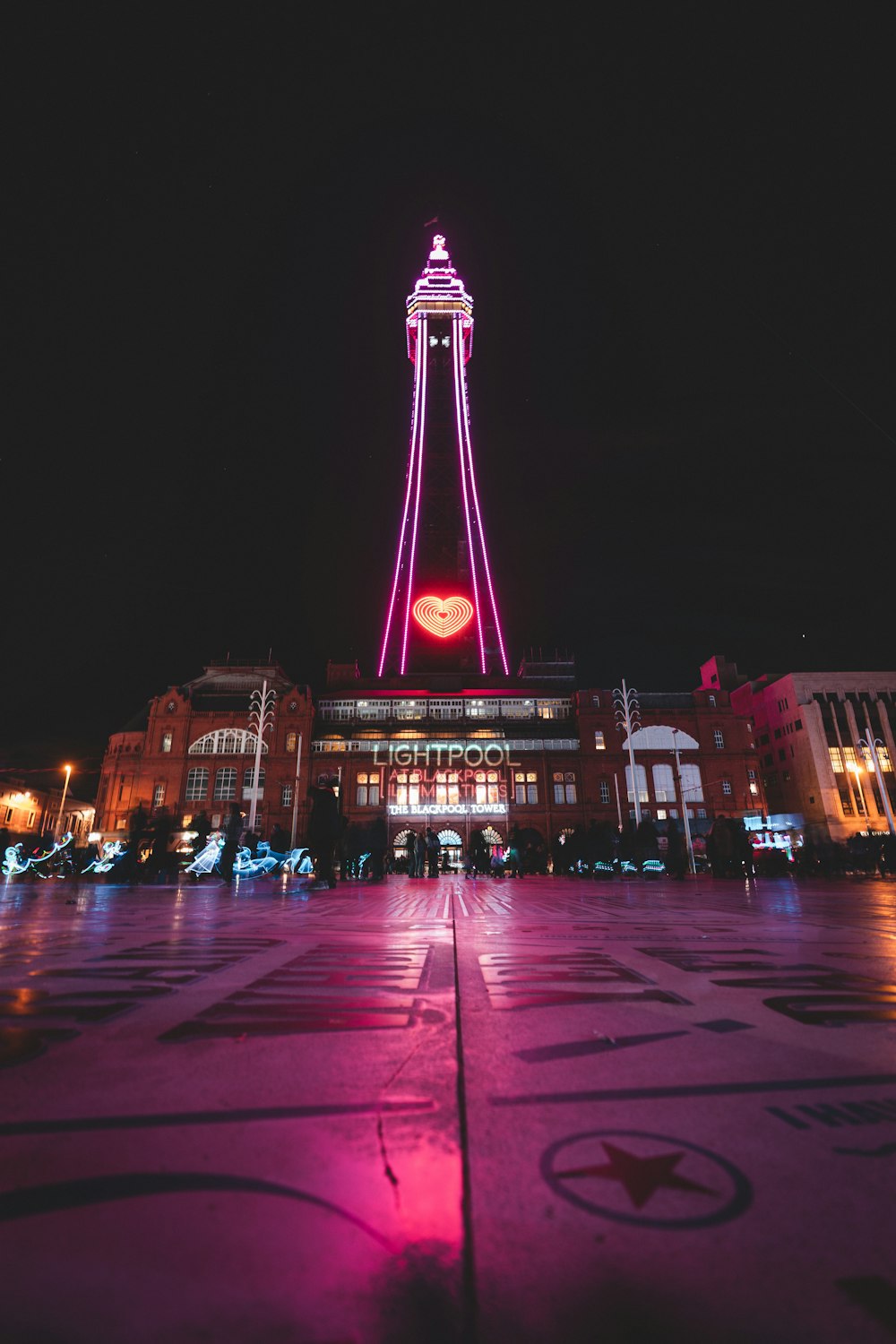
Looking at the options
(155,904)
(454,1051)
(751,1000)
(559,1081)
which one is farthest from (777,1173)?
(155,904)

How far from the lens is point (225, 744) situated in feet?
160

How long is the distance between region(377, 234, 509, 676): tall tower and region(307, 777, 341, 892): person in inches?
1698

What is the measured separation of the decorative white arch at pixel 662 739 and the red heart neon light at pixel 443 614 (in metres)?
19.3

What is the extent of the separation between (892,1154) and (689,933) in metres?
3.75

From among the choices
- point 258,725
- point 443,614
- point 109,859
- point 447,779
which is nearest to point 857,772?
point 447,779

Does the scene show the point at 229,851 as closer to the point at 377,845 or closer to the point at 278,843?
the point at 278,843

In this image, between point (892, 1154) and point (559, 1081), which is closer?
point (892, 1154)

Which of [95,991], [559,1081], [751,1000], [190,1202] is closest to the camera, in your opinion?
[190,1202]

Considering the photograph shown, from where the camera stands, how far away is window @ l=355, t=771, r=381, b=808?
4641 centimetres

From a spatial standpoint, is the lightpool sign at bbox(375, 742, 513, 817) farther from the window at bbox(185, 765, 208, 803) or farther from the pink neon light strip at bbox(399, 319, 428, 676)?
the window at bbox(185, 765, 208, 803)

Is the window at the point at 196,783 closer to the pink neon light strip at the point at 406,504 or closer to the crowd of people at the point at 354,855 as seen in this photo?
the pink neon light strip at the point at 406,504

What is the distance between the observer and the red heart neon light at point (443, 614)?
57094 millimetres

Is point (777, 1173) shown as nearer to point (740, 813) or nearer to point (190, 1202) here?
point (190, 1202)

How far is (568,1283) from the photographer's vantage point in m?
0.63
